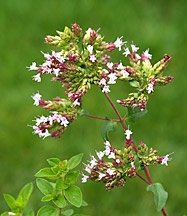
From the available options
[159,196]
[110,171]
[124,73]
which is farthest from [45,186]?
[124,73]

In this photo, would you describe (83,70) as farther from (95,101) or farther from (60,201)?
(95,101)

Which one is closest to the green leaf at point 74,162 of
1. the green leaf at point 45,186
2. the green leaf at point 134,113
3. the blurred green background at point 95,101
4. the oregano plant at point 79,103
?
the oregano plant at point 79,103

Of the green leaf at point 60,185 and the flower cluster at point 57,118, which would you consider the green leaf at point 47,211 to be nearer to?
the green leaf at point 60,185

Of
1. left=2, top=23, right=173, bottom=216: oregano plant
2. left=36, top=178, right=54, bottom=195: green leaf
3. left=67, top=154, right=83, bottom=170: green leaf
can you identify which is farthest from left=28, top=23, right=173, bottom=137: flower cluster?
left=36, top=178, right=54, bottom=195: green leaf

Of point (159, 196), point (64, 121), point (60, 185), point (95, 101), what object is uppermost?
point (95, 101)

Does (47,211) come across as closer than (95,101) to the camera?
Yes

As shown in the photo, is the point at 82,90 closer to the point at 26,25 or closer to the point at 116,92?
the point at 116,92

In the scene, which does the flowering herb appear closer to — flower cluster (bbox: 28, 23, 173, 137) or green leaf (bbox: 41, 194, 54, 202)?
flower cluster (bbox: 28, 23, 173, 137)
